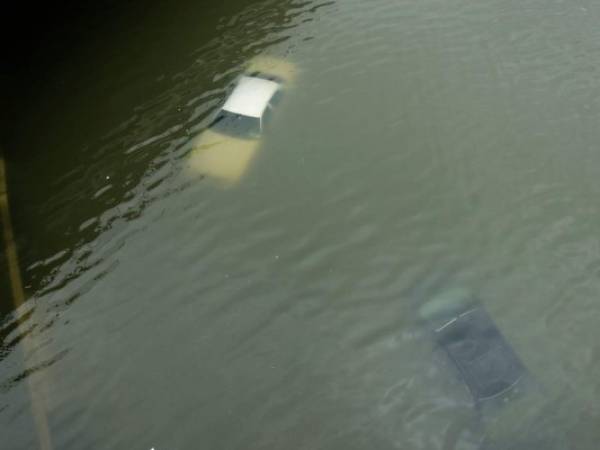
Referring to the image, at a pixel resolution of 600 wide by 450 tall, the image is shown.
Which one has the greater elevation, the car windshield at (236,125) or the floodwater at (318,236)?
the car windshield at (236,125)

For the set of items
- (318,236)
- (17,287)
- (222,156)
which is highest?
(222,156)

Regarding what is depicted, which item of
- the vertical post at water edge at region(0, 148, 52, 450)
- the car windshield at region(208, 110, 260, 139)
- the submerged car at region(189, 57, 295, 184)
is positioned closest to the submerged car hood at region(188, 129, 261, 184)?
the submerged car at region(189, 57, 295, 184)

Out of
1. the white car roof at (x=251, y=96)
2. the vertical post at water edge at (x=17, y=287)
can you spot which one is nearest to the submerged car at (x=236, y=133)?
the white car roof at (x=251, y=96)

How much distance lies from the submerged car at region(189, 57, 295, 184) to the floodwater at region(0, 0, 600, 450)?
226 mm

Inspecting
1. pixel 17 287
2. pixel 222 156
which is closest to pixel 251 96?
pixel 222 156

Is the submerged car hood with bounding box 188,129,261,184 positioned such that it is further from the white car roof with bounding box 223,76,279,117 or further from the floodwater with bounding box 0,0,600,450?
the white car roof with bounding box 223,76,279,117

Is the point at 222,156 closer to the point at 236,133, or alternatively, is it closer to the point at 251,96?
the point at 236,133

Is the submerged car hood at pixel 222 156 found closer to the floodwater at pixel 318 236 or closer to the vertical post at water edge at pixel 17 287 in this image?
the floodwater at pixel 318 236

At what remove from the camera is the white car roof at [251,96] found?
9.73m

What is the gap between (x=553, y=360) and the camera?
706 centimetres

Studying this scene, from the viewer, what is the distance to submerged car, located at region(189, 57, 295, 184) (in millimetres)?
9305

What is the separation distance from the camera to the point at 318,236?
27.9 ft

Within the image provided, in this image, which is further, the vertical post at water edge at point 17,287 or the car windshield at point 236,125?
the car windshield at point 236,125

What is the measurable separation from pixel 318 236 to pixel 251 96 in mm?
Answer: 3141
